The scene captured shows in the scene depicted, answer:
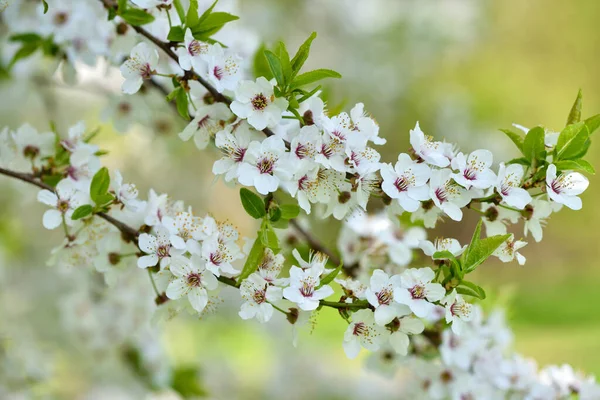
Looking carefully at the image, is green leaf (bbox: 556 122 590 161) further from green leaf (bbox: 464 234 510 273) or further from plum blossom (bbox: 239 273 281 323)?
plum blossom (bbox: 239 273 281 323)

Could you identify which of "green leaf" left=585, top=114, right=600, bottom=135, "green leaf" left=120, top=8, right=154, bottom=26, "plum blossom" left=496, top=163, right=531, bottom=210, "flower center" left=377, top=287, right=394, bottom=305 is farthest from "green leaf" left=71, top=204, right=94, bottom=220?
"green leaf" left=585, top=114, right=600, bottom=135

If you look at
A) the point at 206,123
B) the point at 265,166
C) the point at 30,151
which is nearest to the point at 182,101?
the point at 206,123

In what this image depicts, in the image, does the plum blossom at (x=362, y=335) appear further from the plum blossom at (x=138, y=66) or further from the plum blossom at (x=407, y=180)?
the plum blossom at (x=138, y=66)

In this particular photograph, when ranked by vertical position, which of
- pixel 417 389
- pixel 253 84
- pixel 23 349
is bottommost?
pixel 23 349

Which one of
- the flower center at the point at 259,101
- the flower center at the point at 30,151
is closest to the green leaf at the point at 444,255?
the flower center at the point at 259,101

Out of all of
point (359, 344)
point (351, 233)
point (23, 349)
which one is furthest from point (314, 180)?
point (23, 349)

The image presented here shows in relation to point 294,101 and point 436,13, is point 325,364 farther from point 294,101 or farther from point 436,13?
point 294,101
